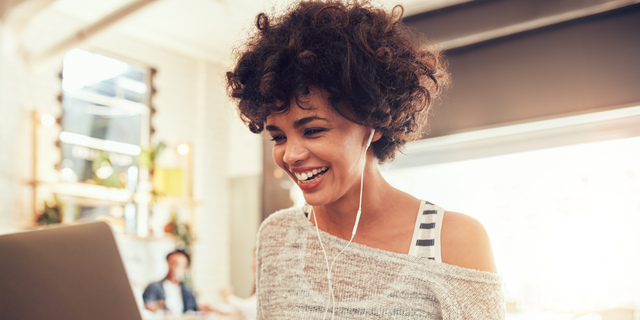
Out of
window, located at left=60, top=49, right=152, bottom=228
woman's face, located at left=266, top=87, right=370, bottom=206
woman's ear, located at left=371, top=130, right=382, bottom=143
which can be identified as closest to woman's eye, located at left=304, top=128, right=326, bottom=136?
woman's face, located at left=266, top=87, right=370, bottom=206

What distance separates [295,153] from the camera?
104cm

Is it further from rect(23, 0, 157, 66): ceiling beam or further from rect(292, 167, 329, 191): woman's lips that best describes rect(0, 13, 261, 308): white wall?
rect(292, 167, 329, 191): woman's lips

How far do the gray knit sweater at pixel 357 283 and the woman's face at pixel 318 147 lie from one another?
18cm

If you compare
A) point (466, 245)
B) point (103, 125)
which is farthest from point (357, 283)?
point (103, 125)

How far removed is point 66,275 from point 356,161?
1.85 ft

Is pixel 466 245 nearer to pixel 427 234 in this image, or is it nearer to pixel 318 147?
pixel 427 234

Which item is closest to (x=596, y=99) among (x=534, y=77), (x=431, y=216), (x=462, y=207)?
(x=534, y=77)

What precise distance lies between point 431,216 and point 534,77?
294cm

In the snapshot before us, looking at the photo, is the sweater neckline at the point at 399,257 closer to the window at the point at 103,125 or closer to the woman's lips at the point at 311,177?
the woman's lips at the point at 311,177

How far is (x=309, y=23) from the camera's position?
3.65 feet

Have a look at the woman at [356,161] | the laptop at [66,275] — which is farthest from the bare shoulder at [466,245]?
the laptop at [66,275]

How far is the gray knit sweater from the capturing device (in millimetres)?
1055

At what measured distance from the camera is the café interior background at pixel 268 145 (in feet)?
11.6

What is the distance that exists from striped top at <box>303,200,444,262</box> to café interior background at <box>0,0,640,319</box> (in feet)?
1.78
